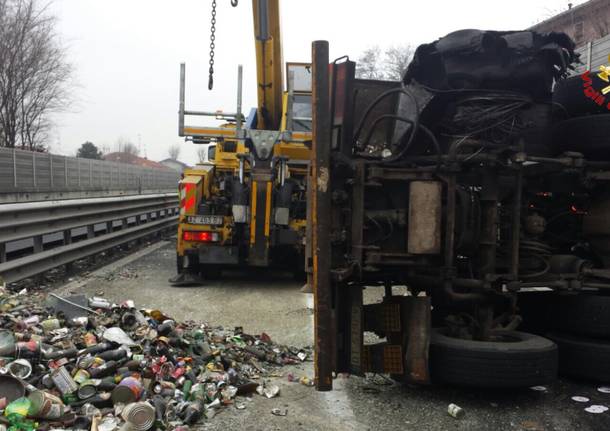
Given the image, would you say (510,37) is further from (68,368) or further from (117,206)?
(117,206)

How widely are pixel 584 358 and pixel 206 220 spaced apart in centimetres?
600

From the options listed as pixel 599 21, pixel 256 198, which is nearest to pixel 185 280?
pixel 256 198

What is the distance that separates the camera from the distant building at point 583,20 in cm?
2706

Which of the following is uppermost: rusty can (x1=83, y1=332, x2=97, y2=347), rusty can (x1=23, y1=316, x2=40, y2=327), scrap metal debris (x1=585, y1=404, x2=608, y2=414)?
rusty can (x1=23, y1=316, x2=40, y2=327)

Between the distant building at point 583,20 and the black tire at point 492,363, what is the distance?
26.5m

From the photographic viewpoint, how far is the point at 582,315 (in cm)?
407

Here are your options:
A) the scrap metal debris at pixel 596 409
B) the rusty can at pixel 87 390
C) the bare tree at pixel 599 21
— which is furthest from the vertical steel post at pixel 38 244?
the bare tree at pixel 599 21

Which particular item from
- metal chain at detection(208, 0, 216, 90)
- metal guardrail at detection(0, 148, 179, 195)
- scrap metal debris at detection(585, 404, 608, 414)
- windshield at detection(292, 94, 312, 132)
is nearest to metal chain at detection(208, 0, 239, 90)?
metal chain at detection(208, 0, 216, 90)

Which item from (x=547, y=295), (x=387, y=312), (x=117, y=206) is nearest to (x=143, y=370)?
(x=387, y=312)

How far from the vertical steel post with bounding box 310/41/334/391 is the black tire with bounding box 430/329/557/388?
29.7 inches

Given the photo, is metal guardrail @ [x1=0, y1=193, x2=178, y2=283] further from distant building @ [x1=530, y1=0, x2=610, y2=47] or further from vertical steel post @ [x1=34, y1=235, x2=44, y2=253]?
distant building @ [x1=530, y1=0, x2=610, y2=47]

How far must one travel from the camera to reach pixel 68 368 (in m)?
3.67

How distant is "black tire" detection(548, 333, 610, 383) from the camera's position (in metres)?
3.95

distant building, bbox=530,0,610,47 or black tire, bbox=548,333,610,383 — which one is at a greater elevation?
distant building, bbox=530,0,610,47
